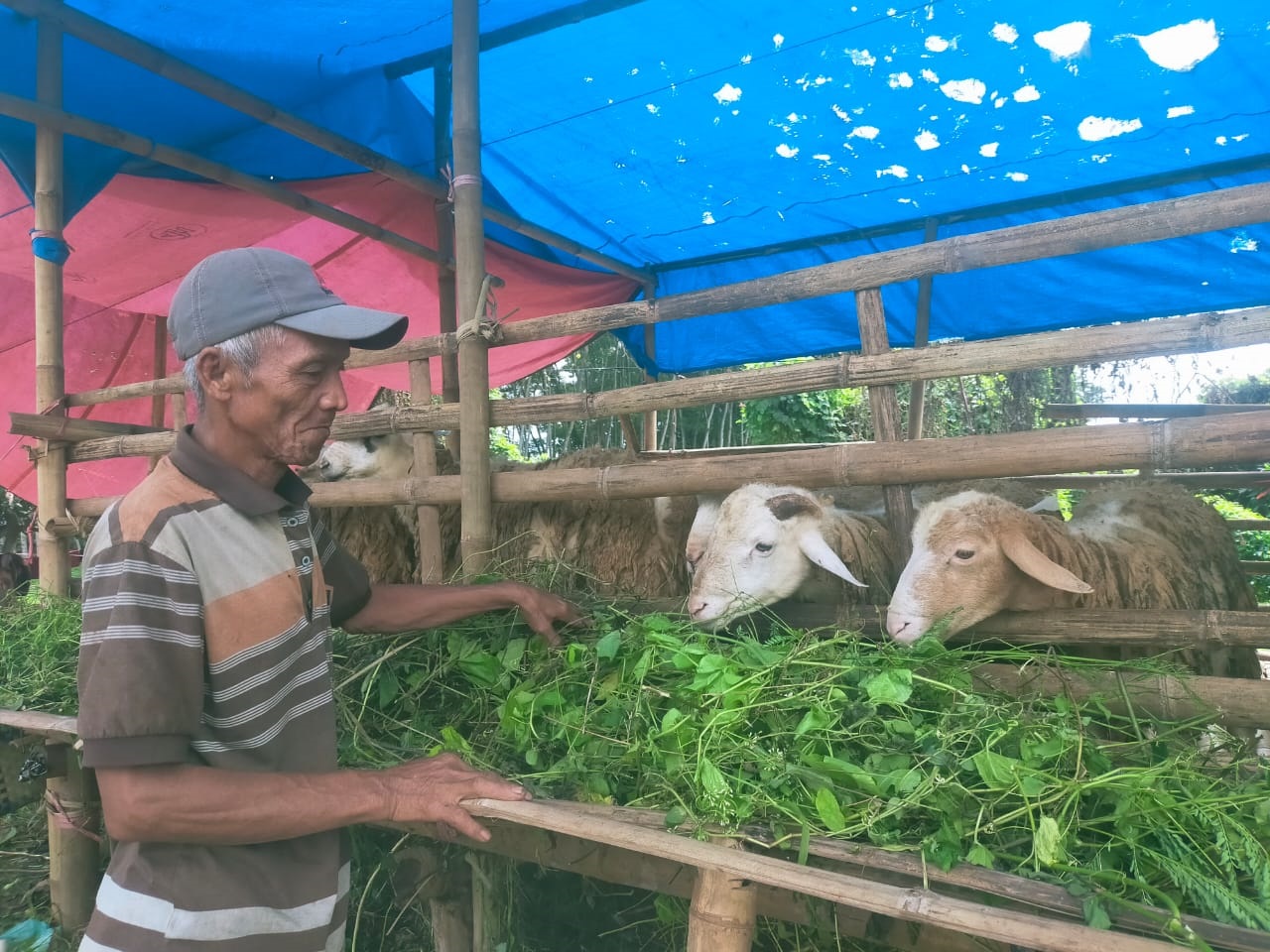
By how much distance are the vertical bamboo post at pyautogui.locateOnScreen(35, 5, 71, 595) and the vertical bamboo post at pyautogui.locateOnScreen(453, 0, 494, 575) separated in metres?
2.16

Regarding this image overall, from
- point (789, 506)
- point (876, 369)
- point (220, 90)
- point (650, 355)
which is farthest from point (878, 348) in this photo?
point (650, 355)

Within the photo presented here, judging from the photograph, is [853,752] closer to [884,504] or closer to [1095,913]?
[1095,913]

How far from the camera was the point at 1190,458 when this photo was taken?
7.61 feet

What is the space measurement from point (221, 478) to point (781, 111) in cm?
378

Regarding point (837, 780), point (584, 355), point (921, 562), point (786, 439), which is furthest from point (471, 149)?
point (584, 355)

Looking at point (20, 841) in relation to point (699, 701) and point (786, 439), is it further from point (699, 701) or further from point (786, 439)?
point (786, 439)

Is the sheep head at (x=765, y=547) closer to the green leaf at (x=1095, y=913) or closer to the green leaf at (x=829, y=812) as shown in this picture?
the green leaf at (x=829, y=812)

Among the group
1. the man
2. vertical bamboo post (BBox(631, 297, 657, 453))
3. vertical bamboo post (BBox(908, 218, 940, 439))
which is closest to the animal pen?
the man

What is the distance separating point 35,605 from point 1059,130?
20.2ft

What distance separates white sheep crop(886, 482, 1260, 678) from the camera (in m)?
2.70

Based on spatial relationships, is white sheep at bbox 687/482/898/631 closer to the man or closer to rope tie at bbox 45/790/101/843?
the man

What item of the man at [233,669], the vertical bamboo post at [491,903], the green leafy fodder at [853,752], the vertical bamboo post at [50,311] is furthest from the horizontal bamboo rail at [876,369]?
the vertical bamboo post at [50,311]

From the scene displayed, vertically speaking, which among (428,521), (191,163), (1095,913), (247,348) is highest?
(191,163)

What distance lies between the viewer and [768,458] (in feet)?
9.62
